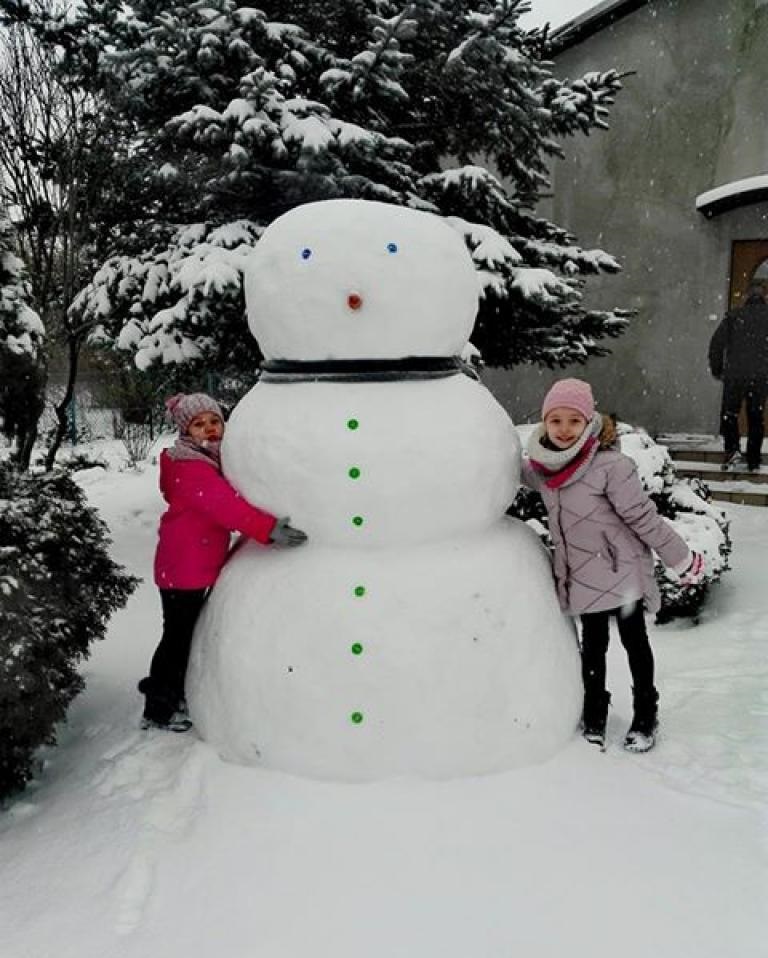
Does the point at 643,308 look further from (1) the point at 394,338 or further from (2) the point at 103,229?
(1) the point at 394,338

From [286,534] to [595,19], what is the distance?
32.8 feet

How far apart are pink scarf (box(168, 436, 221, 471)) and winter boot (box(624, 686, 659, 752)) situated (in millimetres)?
1985

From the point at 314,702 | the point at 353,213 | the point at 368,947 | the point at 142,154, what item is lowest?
the point at 368,947

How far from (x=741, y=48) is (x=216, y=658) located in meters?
10.5

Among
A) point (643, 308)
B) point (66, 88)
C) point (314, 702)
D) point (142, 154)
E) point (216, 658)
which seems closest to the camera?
A: point (314, 702)

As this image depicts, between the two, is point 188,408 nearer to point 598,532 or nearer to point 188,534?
point 188,534

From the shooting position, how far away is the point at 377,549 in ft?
9.53

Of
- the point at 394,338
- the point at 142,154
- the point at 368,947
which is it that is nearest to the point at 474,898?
the point at 368,947

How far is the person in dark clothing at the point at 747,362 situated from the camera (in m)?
8.20

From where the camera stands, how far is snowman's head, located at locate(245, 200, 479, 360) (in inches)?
113

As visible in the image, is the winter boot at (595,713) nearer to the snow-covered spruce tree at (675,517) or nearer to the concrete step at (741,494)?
the snow-covered spruce tree at (675,517)

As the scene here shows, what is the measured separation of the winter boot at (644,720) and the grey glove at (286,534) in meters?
1.56

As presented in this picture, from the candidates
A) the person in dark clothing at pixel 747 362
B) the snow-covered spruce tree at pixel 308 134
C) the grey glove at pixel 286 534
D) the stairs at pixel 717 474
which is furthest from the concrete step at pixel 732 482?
the grey glove at pixel 286 534

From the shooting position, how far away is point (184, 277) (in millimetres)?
5379
